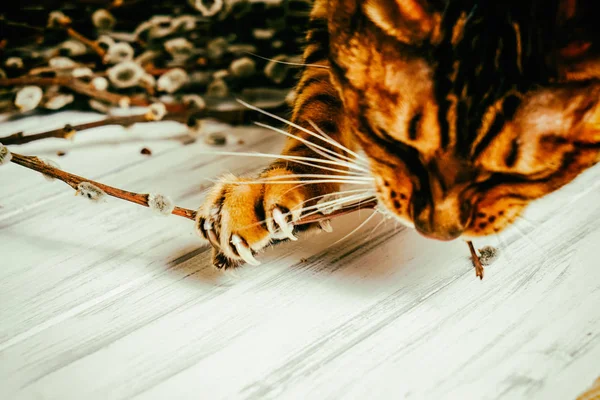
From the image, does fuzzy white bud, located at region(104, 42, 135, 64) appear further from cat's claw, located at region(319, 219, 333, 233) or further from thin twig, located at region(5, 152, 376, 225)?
cat's claw, located at region(319, 219, 333, 233)

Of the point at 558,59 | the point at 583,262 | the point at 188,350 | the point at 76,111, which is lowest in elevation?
the point at 76,111

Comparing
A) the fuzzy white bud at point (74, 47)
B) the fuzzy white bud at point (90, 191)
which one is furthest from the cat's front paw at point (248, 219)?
the fuzzy white bud at point (74, 47)

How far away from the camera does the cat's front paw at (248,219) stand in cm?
63

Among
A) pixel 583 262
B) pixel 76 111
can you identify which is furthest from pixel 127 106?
pixel 583 262

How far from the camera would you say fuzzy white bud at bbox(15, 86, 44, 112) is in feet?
3.31

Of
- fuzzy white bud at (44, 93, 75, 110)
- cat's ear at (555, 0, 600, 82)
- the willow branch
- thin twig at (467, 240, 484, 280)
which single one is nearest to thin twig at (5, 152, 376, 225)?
the willow branch

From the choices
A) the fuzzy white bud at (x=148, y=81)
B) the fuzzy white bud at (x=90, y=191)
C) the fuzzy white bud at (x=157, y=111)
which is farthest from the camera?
the fuzzy white bud at (x=148, y=81)

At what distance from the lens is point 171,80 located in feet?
3.66

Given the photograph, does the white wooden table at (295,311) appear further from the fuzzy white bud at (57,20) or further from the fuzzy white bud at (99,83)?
the fuzzy white bud at (57,20)

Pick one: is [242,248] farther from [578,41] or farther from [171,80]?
[171,80]

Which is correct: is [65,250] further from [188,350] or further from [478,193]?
[478,193]

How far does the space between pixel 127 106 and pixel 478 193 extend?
0.80m

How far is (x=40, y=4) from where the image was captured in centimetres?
117

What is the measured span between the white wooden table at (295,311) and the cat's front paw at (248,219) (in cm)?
4
